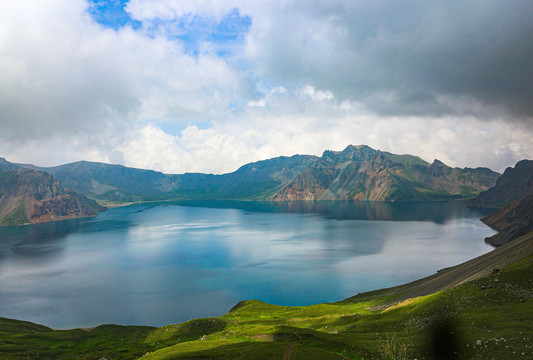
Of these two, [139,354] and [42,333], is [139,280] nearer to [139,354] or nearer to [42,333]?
[42,333]

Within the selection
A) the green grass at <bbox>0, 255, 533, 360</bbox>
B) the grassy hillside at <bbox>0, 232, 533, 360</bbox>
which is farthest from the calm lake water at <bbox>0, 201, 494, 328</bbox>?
the green grass at <bbox>0, 255, 533, 360</bbox>

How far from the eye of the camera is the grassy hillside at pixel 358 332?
37344 millimetres

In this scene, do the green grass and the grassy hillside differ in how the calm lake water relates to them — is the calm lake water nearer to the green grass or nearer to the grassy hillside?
the grassy hillside

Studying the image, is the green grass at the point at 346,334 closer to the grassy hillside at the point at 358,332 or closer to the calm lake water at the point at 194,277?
the grassy hillside at the point at 358,332

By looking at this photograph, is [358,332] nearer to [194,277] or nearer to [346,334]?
[346,334]

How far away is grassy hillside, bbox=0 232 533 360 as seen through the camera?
123 feet

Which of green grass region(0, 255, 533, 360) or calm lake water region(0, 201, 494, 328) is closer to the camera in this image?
green grass region(0, 255, 533, 360)

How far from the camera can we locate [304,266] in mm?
147000

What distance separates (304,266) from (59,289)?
103974 millimetres

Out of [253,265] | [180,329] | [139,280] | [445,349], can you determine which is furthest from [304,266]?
[445,349]

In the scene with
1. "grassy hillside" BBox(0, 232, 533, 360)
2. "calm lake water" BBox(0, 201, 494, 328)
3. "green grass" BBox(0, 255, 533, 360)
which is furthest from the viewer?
"calm lake water" BBox(0, 201, 494, 328)

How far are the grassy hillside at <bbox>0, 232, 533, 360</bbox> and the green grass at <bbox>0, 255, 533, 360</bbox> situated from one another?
5.4 inches

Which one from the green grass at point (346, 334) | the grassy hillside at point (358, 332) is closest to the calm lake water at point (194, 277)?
the grassy hillside at point (358, 332)

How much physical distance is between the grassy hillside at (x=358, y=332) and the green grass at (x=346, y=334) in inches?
5.4
